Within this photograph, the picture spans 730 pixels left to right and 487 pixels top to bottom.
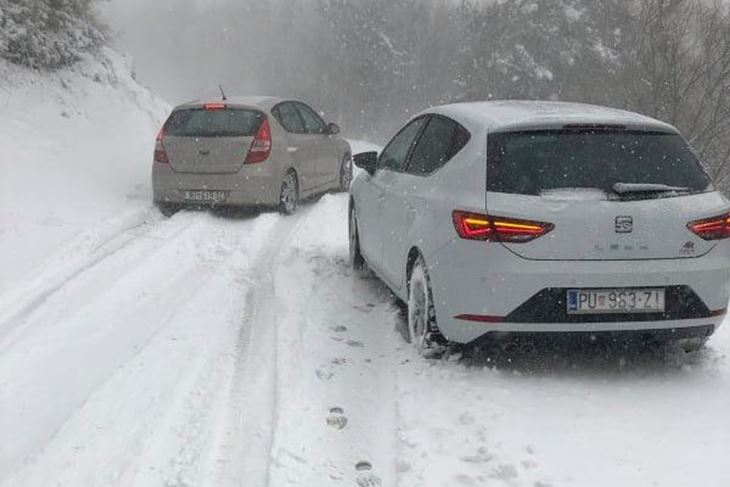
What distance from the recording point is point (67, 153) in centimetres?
1139

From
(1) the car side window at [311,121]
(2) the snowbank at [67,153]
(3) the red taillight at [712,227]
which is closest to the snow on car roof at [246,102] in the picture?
(1) the car side window at [311,121]

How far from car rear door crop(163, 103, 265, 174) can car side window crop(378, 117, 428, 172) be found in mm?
3533

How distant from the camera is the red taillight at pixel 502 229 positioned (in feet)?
15.0

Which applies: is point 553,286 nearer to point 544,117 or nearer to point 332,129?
point 544,117

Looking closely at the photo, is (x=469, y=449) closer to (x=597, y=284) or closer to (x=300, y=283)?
(x=597, y=284)

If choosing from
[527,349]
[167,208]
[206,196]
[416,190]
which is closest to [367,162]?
[416,190]

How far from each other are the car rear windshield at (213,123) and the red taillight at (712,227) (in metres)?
6.75

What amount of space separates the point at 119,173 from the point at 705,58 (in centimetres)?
2094

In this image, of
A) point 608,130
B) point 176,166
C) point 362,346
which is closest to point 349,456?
point 362,346

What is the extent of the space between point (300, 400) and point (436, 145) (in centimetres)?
226

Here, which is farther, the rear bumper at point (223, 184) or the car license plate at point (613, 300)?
the rear bumper at point (223, 184)

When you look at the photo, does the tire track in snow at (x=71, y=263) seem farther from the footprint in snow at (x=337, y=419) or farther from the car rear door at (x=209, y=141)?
the footprint in snow at (x=337, y=419)

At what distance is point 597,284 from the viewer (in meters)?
4.58

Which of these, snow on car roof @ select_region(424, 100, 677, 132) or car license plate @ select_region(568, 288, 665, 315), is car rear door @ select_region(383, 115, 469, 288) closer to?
snow on car roof @ select_region(424, 100, 677, 132)
